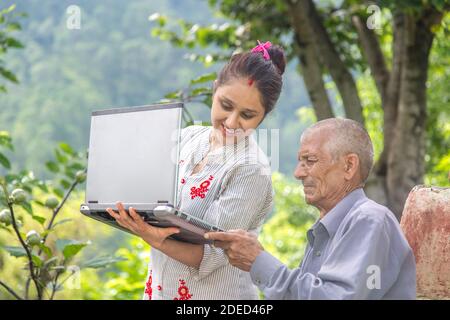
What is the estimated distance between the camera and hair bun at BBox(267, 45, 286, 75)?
255 cm

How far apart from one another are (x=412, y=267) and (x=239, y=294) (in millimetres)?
586

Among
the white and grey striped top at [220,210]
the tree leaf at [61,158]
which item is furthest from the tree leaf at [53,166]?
the white and grey striped top at [220,210]

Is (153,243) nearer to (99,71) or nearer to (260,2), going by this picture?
(260,2)

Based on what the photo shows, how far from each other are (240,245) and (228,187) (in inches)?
13.0

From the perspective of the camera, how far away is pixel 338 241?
203 centimetres

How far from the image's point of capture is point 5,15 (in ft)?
15.0

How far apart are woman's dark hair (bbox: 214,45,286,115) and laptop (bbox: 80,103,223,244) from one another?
1.30 feet

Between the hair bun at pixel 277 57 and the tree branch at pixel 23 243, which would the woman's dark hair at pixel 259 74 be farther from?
the tree branch at pixel 23 243

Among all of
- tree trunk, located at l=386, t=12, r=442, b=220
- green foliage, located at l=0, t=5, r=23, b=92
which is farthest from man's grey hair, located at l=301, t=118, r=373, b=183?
tree trunk, located at l=386, t=12, r=442, b=220

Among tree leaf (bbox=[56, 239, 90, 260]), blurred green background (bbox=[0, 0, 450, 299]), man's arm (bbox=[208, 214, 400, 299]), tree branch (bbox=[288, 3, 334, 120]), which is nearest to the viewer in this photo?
man's arm (bbox=[208, 214, 400, 299])

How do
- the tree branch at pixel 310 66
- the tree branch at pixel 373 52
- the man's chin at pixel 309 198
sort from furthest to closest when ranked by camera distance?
the tree branch at pixel 373 52 < the tree branch at pixel 310 66 < the man's chin at pixel 309 198

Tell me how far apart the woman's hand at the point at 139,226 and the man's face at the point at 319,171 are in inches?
15.0

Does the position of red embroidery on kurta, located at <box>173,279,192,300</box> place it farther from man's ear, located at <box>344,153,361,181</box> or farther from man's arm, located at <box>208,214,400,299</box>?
man's ear, located at <box>344,153,361,181</box>

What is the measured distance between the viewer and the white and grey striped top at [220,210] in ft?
7.73
